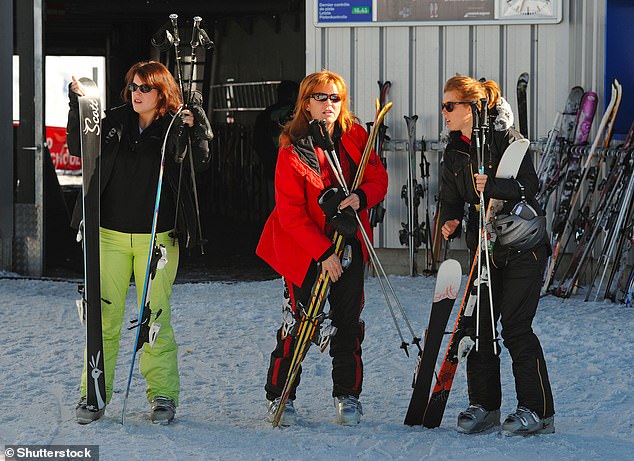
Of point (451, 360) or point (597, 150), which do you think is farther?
point (597, 150)

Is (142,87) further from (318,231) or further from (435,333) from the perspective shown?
(435,333)

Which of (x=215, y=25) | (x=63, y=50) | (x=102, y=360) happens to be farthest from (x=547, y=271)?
(x=63, y=50)

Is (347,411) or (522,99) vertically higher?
(522,99)

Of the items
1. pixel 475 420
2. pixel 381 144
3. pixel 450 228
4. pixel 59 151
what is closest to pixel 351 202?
pixel 450 228

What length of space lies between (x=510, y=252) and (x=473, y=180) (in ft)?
0.96

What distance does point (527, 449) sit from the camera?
4.15 metres

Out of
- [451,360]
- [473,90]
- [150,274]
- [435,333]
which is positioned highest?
[473,90]

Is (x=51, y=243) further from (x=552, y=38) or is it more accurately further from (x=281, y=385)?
(x=281, y=385)

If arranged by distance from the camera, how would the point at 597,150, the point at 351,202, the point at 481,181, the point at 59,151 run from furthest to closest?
the point at 59,151 < the point at 597,150 < the point at 351,202 < the point at 481,181

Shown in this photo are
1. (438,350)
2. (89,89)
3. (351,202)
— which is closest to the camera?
(351,202)

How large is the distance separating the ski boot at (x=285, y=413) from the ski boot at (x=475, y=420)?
62 cm

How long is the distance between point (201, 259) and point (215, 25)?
6679 mm

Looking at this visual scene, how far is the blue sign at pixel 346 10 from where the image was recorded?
27.4 feet

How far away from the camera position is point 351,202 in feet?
14.3
